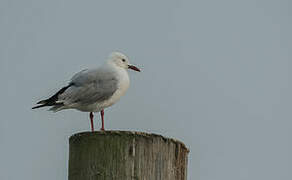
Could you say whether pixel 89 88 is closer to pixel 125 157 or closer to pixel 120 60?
pixel 120 60

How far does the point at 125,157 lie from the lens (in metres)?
4.01

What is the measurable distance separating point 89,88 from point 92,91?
0.07m

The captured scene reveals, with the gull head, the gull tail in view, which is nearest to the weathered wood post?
the gull tail

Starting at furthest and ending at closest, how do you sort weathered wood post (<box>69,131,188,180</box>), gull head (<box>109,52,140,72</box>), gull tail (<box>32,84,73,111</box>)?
gull head (<box>109,52,140,72</box>) → gull tail (<box>32,84,73,111</box>) → weathered wood post (<box>69,131,188,180</box>)

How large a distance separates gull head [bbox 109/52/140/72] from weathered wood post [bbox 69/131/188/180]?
578 cm

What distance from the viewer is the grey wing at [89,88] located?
8.59 m

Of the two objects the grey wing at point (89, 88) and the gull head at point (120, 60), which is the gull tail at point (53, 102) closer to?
the grey wing at point (89, 88)

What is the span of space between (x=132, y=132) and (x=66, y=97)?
456 centimetres

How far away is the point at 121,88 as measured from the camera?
29.7ft

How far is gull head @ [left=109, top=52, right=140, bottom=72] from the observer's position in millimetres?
10034

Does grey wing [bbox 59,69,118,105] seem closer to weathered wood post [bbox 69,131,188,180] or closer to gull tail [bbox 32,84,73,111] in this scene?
gull tail [bbox 32,84,73,111]

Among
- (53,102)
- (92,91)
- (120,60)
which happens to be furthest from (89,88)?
(120,60)

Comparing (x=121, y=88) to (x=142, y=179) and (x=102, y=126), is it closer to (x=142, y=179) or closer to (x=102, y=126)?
(x=102, y=126)

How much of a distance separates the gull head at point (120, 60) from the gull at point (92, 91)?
2.27 feet
